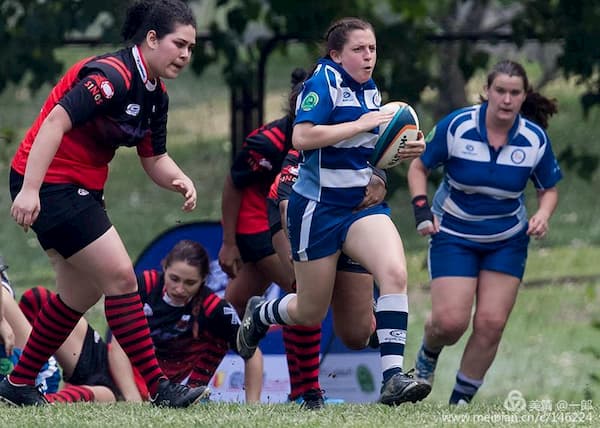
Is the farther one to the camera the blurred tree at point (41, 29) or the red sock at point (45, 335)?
the blurred tree at point (41, 29)

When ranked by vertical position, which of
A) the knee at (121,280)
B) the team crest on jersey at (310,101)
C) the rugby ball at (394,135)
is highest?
the team crest on jersey at (310,101)

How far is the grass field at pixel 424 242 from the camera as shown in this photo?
394 inches

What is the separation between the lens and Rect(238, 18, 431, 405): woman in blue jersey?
224 inches

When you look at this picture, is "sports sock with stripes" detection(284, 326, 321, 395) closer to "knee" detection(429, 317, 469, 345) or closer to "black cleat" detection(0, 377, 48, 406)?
"knee" detection(429, 317, 469, 345)

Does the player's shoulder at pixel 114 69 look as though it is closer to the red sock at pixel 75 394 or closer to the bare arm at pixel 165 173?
the bare arm at pixel 165 173

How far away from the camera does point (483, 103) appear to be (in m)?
7.46

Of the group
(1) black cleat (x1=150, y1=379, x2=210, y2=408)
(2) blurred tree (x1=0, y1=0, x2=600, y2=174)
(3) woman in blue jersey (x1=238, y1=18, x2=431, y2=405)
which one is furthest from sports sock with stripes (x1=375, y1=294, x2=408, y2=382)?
(2) blurred tree (x1=0, y1=0, x2=600, y2=174)

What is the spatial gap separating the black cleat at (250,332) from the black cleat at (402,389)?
101 cm

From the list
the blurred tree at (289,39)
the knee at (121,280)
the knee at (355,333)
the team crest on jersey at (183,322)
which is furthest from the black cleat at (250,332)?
the blurred tree at (289,39)

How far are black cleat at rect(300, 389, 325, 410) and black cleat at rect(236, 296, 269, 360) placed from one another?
0.37 m

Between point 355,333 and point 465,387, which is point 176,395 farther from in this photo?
point 465,387

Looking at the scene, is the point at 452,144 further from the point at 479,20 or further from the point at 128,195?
the point at 128,195

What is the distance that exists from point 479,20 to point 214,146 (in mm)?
2813

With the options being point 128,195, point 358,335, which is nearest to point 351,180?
point 358,335
